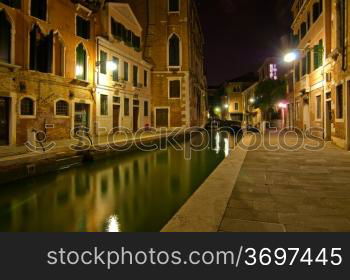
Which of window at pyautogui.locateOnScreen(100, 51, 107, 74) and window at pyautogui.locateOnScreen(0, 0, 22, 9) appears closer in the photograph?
window at pyautogui.locateOnScreen(0, 0, 22, 9)

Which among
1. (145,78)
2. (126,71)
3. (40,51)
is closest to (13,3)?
(40,51)

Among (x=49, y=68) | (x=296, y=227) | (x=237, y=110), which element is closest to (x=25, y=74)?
(x=49, y=68)

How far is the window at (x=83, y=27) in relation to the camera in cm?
1709

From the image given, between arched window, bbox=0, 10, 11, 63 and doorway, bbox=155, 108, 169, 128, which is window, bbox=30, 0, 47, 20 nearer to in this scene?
arched window, bbox=0, 10, 11, 63

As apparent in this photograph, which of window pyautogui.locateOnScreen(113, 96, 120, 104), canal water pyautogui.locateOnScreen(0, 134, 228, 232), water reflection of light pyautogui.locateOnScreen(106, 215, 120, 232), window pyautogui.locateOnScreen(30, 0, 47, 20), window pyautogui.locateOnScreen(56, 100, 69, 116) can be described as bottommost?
water reflection of light pyautogui.locateOnScreen(106, 215, 120, 232)

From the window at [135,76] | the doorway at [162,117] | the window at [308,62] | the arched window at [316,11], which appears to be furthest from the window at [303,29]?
the doorway at [162,117]

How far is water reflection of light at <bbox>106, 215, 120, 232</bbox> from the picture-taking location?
514 cm

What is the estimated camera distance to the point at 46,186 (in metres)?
8.12

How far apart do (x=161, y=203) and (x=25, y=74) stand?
1004cm

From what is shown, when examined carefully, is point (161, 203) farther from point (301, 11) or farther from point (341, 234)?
point (301, 11)

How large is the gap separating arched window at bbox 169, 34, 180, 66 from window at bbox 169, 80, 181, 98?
1657 millimetres

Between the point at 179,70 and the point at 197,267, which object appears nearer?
the point at 197,267

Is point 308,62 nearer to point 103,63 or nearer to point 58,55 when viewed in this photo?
point 103,63

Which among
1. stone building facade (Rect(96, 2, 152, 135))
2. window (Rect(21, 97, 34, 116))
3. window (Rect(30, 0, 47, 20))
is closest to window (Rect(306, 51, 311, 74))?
stone building facade (Rect(96, 2, 152, 135))
